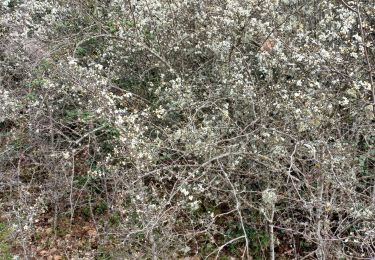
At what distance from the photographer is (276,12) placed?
575 cm

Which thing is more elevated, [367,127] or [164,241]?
[367,127]

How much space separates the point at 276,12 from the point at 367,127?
1.66 metres

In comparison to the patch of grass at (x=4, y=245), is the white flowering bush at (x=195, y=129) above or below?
above

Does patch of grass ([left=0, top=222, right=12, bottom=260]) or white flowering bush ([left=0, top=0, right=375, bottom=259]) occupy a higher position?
white flowering bush ([left=0, top=0, right=375, bottom=259])

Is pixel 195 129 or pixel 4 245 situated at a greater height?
pixel 195 129

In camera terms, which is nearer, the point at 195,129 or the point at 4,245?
the point at 195,129

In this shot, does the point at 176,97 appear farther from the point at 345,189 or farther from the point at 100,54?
the point at 345,189

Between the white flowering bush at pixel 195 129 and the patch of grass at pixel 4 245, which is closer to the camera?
the white flowering bush at pixel 195 129

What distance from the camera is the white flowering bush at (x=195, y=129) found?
4.77m

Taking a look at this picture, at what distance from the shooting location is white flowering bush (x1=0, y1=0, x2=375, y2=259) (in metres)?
4.77

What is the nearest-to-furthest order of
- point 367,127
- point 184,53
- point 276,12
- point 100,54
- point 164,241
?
point 164,241 < point 367,127 < point 276,12 < point 184,53 < point 100,54

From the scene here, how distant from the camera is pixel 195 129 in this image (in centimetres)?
520

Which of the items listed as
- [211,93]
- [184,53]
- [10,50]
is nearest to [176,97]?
[211,93]

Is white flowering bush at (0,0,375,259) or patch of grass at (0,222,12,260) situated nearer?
white flowering bush at (0,0,375,259)
